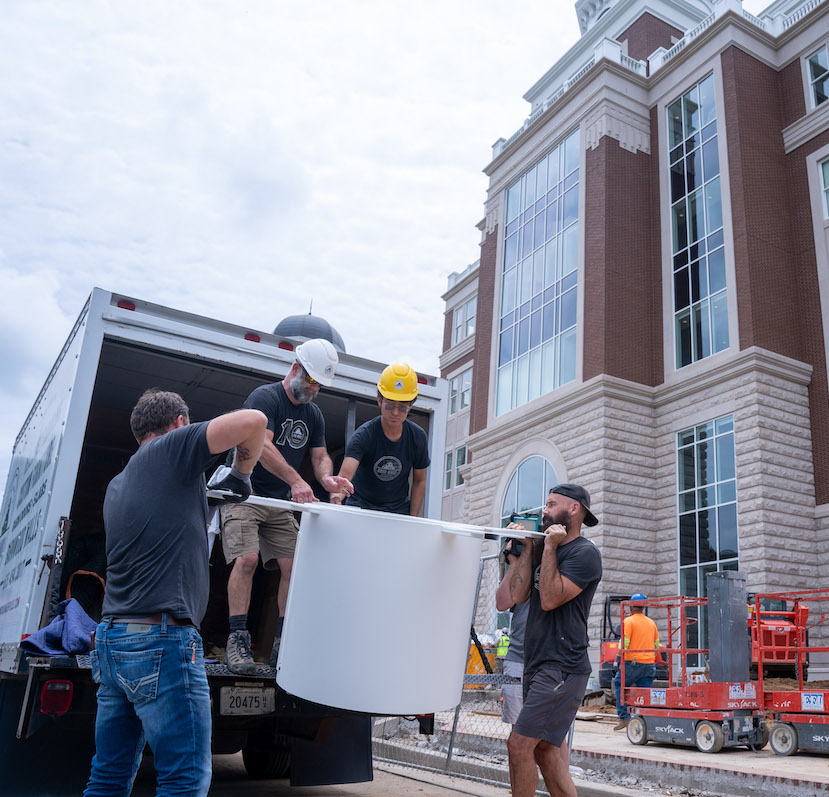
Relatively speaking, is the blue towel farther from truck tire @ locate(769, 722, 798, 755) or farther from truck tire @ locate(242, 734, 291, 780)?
truck tire @ locate(769, 722, 798, 755)

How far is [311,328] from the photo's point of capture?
1045 centimetres

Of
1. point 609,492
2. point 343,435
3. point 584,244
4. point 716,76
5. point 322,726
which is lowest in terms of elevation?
point 322,726

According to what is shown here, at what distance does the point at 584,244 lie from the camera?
21.4 m

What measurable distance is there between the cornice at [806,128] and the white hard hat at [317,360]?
61.3 ft

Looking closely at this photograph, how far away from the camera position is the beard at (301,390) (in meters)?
4.91

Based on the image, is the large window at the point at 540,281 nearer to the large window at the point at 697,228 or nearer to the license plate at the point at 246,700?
the large window at the point at 697,228

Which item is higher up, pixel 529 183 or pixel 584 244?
pixel 529 183

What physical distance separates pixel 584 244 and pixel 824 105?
6381 millimetres

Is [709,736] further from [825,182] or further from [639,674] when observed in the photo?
[825,182]

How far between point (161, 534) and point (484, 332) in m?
23.3

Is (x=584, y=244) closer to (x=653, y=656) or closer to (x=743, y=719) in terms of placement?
(x=653, y=656)

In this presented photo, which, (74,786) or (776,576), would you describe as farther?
(776,576)

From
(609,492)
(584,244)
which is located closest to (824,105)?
(584,244)

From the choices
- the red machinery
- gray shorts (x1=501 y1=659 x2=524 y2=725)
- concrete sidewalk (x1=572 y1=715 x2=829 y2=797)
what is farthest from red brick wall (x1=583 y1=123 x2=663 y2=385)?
gray shorts (x1=501 y1=659 x2=524 y2=725)
